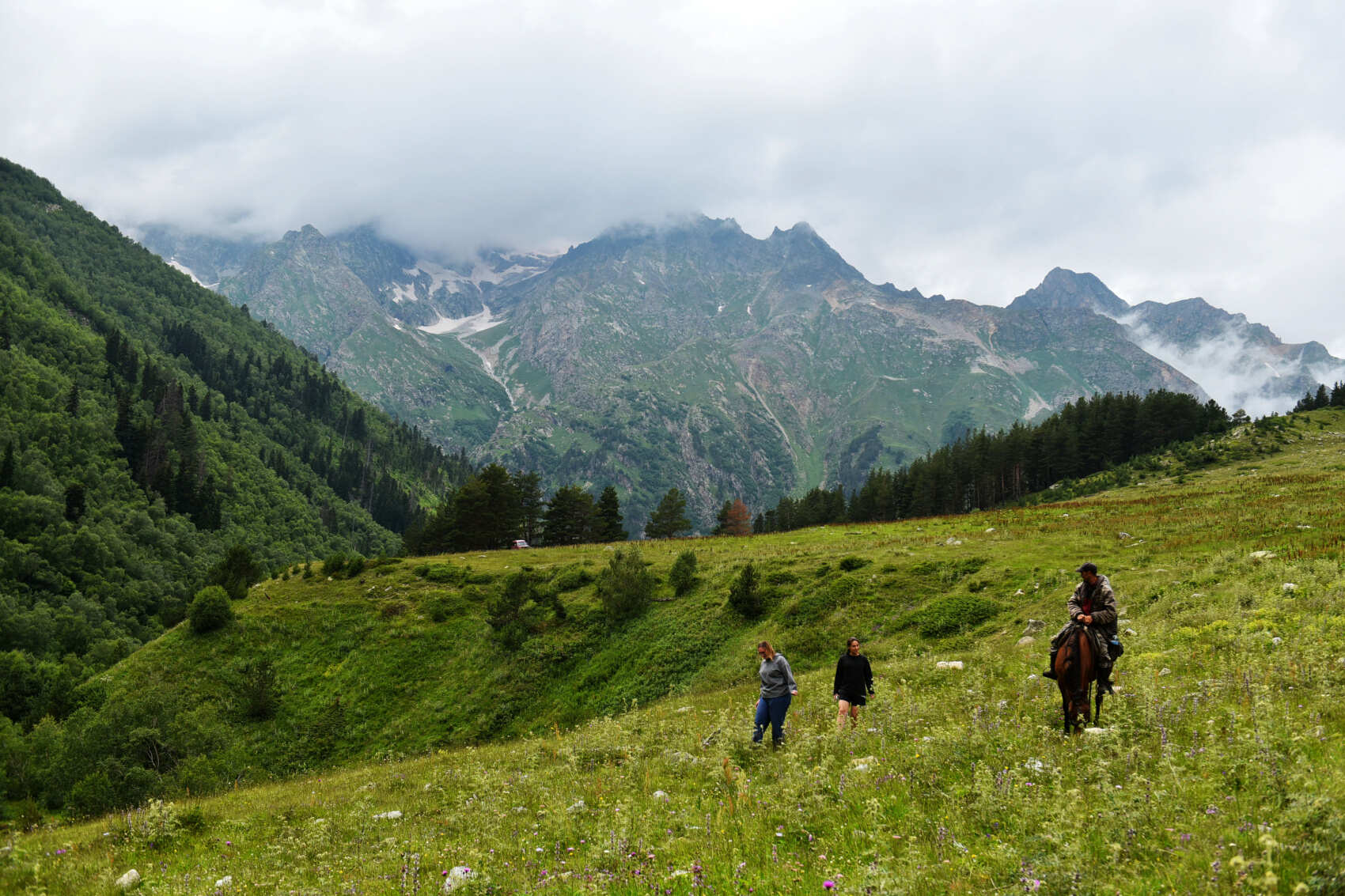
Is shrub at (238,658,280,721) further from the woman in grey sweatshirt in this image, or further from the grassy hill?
the woman in grey sweatshirt

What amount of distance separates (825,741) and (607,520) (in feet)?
261

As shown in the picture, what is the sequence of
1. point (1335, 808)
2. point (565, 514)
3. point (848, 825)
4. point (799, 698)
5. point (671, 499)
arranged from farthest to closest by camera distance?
1. point (671, 499)
2. point (565, 514)
3. point (799, 698)
4. point (848, 825)
5. point (1335, 808)

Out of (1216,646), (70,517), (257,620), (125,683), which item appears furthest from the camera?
(70,517)

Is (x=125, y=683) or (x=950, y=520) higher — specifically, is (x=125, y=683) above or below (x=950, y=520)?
below

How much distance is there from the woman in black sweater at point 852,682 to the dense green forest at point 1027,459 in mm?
80131

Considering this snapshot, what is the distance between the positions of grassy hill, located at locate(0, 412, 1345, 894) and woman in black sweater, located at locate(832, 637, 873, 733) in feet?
3.54

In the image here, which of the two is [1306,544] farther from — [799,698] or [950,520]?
[950,520]

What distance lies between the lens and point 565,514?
87.5 metres

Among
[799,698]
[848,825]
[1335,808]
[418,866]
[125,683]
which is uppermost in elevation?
[1335,808]

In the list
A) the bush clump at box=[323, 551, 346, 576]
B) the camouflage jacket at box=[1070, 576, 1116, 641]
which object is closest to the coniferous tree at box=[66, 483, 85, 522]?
the bush clump at box=[323, 551, 346, 576]

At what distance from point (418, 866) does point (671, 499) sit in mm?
95769

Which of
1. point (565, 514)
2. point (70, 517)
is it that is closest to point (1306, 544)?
point (565, 514)

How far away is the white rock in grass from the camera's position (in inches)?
317

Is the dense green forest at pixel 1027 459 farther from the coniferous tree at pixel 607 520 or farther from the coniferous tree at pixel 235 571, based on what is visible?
the coniferous tree at pixel 235 571
